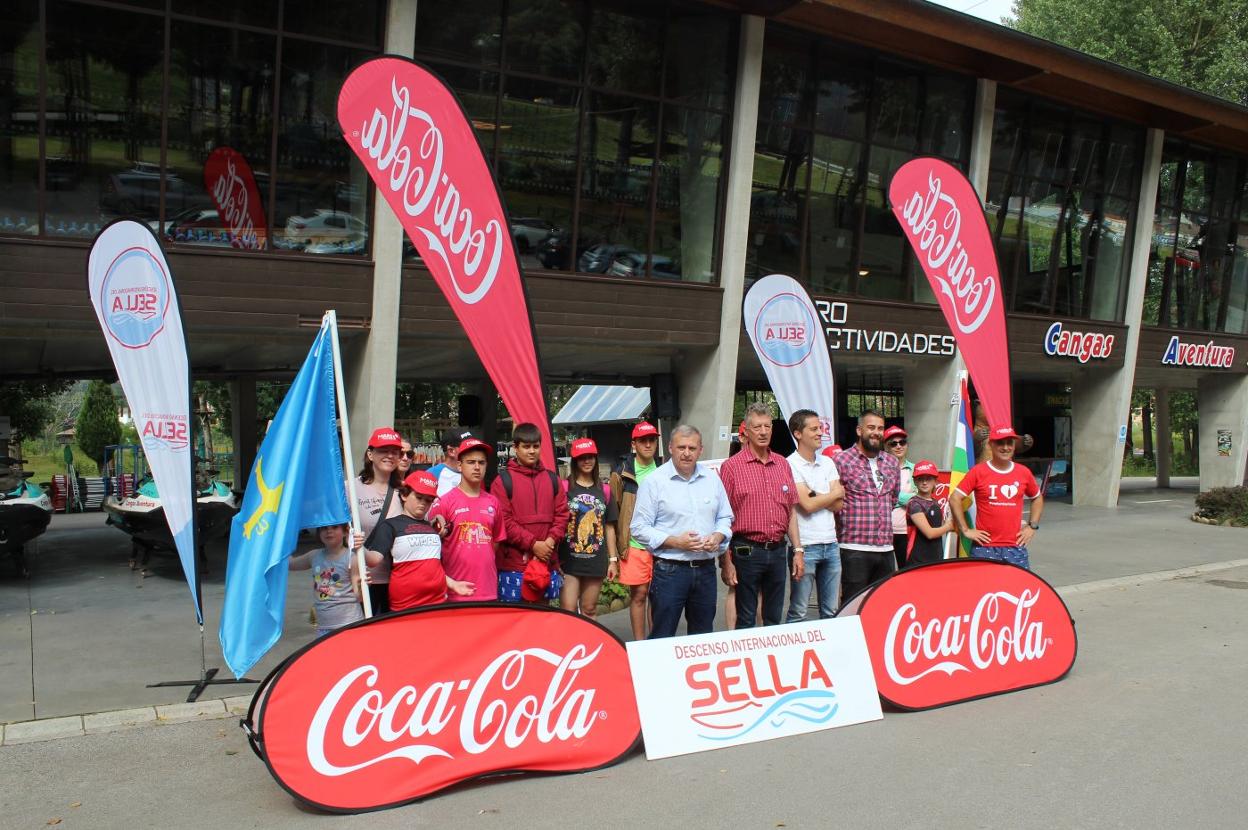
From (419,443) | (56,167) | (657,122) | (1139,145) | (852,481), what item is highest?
(1139,145)

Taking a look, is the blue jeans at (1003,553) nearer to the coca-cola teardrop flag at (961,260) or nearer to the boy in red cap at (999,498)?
the boy in red cap at (999,498)

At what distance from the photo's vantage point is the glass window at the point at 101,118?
12.6 metres

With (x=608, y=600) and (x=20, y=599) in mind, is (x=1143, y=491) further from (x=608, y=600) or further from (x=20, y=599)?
(x=20, y=599)

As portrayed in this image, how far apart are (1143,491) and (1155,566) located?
1944cm

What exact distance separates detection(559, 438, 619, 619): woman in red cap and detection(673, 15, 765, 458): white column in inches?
371

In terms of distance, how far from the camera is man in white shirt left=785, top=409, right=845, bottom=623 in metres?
7.68

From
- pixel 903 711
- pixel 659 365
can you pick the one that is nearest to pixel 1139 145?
pixel 659 365

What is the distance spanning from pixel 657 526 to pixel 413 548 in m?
1.61

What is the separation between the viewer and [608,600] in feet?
33.5

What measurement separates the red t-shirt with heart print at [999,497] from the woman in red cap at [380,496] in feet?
15.4

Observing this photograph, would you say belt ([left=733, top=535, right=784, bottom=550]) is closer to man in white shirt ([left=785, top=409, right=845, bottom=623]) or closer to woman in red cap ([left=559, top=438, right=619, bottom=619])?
man in white shirt ([left=785, top=409, right=845, bottom=623])

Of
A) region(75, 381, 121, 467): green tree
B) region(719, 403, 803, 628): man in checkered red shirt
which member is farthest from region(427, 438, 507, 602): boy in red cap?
region(75, 381, 121, 467): green tree

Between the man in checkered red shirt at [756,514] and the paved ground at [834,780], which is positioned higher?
the man in checkered red shirt at [756,514]

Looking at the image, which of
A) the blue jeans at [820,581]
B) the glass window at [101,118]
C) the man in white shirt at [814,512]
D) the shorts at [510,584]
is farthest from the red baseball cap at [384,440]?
the glass window at [101,118]
